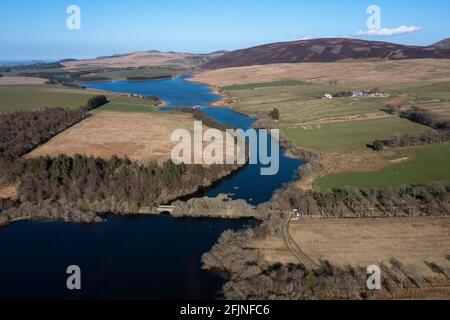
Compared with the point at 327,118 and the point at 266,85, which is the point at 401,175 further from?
the point at 266,85

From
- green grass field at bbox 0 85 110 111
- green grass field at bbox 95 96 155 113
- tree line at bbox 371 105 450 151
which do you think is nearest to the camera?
tree line at bbox 371 105 450 151

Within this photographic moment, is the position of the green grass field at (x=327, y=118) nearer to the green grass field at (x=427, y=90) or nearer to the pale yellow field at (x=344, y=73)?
the green grass field at (x=427, y=90)

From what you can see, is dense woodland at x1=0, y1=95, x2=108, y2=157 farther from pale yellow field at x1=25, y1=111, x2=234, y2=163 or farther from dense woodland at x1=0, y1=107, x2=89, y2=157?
pale yellow field at x1=25, y1=111, x2=234, y2=163

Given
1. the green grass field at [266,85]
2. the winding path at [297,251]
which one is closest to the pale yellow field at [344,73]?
the green grass field at [266,85]

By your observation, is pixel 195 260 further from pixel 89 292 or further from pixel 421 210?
pixel 421 210

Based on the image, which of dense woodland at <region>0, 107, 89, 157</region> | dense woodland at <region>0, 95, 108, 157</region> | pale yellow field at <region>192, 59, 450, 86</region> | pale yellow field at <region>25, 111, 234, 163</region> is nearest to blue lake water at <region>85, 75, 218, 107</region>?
pale yellow field at <region>192, 59, 450, 86</region>
